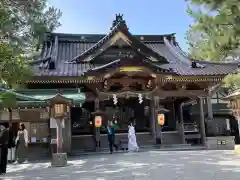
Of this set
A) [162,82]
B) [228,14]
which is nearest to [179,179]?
[228,14]

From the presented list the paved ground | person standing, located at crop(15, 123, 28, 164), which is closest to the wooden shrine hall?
person standing, located at crop(15, 123, 28, 164)

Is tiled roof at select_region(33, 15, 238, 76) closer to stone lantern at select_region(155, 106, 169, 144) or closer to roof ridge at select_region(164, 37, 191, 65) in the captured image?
roof ridge at select_region(164, 37, 191, 65)

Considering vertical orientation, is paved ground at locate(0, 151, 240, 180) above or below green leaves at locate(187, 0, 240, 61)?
below

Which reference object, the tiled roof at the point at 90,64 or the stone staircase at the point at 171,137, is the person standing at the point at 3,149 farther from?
the stone staircase at the point at 171,137

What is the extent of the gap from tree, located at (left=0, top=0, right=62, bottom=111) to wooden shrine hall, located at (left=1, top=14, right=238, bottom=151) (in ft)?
16.6

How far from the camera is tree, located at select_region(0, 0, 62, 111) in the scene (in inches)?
324

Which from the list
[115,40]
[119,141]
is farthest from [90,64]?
[119,141]

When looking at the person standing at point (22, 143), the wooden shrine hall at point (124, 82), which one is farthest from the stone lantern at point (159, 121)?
the person standing at point (22, 143)

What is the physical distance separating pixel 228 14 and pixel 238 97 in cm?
630

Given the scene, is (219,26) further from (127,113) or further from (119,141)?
(127,113)

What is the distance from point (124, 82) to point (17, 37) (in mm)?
8187

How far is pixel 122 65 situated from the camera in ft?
51.9

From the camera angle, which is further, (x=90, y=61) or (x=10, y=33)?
(x=90, y=61)

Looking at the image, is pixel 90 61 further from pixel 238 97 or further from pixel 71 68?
pixel 238 97
